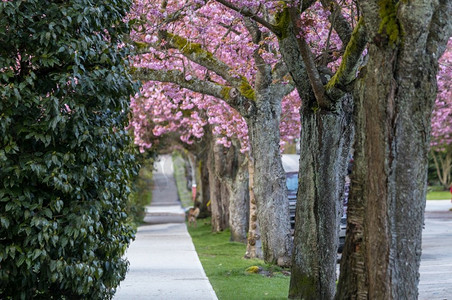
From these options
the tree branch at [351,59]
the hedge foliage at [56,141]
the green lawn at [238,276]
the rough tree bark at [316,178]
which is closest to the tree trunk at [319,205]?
the rough tree bark at [316,178]

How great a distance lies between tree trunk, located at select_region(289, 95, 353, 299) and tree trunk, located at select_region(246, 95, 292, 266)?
15.1 feet

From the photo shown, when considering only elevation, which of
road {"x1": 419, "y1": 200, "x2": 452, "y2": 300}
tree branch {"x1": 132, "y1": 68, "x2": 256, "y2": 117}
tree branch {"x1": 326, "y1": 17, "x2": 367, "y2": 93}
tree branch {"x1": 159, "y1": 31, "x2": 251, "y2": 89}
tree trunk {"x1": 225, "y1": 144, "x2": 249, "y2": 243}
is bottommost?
road {"x1": 419, "y1": 200, "x2": 452, "y2": 300}

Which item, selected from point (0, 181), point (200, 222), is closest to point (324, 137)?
point (0, 181)

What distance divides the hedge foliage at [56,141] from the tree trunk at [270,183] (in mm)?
6846

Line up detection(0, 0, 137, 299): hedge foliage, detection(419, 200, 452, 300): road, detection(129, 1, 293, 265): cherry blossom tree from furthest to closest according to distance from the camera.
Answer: detection(129, 1, 293, 265): cherry blossom tree → detection(419, 200, 452, 300): road → detection(0, 0, 137, 299): hedge foliage

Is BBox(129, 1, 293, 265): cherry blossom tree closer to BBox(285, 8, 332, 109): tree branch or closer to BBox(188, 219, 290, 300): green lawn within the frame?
BBox(188, 219, 290, 300): green lawn

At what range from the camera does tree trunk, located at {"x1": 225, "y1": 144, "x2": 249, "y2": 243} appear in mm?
24422

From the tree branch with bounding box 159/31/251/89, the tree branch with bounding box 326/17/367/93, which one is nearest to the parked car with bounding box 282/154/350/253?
the tree branch with bounding box 159/31/251/89

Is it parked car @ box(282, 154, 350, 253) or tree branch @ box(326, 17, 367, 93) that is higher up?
tree branch @ box(326, 17, 367, 93)

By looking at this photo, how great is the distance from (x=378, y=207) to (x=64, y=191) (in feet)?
9.58

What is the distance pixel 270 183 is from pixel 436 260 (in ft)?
12.5

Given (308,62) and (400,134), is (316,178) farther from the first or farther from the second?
(400,134)

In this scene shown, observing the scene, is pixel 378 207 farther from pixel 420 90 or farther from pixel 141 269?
pixel 141 269

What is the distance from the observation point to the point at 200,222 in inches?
1476
